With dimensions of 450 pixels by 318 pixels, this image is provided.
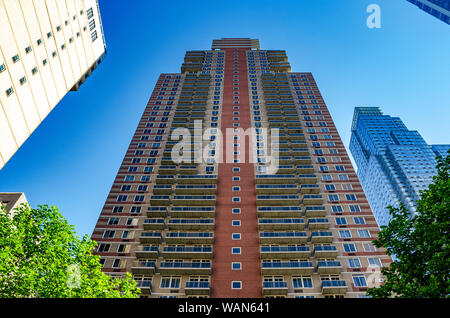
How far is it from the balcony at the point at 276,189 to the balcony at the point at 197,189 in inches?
336

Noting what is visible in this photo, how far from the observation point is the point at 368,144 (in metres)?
165

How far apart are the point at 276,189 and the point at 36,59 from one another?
42812mm

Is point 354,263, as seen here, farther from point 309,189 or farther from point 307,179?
point 307,179

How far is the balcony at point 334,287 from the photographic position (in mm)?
40938

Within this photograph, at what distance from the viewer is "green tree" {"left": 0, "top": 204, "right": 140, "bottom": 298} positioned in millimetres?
19141

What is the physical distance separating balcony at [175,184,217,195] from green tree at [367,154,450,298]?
123 feet

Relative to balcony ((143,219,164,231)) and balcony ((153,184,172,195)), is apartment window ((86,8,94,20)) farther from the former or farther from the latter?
balcony ((143,219,164,231))

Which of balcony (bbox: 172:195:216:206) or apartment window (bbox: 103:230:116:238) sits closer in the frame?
apartment window (bbox: 103:230:116:238)

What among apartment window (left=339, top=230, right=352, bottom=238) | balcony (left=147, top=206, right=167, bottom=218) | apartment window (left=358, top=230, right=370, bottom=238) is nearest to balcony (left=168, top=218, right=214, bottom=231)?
balcony (left=147, top=206, right=167, bottom=218)

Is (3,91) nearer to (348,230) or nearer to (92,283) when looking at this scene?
(92,283)

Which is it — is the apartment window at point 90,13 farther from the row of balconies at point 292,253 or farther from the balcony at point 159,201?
the row of balconies at point 292,253

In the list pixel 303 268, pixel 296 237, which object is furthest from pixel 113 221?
pixel 303 268

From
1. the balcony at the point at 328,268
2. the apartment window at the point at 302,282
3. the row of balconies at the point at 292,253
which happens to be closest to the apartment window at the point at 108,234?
the row of balconies at the point at 292,253
